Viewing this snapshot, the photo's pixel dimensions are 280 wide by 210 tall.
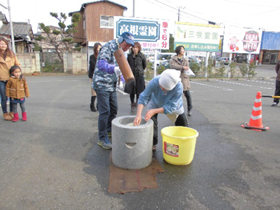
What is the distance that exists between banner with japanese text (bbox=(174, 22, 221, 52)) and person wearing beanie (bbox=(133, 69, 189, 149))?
1193 centimetres

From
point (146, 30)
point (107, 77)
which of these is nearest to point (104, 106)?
point (107, 77)

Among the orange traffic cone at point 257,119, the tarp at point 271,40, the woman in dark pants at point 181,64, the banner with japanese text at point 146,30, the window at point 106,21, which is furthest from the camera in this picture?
the tarp at point 271,40

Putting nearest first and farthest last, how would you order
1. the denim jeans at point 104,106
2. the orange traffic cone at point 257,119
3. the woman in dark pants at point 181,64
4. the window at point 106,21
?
the denim jeans at point 104,106
the orange traffic cone at point 257,119
the woman in dark pants at point 181,64
the window at point 106,21

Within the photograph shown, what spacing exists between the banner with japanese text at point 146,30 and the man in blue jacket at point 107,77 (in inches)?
351

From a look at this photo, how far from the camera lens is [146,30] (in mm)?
11969

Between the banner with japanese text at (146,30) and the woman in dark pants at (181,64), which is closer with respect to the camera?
the woman in dark pants at (181,64)

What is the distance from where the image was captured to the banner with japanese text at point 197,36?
14133mm

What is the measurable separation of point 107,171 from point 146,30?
10466 millimetres

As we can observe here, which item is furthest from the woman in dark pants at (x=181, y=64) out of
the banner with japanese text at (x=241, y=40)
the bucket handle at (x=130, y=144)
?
the banner with japanese text at (x=241, y=40)

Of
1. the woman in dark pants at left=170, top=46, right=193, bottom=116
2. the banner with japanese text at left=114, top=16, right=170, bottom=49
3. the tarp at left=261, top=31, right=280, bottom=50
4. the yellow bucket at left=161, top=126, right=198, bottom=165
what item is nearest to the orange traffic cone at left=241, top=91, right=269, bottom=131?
the woman in dark pants at left=170, top=46, right=193, bottom=116

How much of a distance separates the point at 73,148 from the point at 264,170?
289 cm

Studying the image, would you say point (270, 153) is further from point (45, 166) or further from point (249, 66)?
point (249, 66)

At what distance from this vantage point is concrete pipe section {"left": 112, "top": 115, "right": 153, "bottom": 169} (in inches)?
106

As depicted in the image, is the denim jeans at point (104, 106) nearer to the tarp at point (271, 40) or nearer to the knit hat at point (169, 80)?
the knit hat at point (169, 80)
